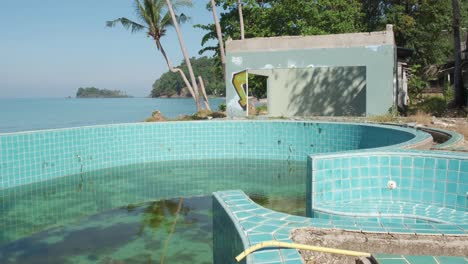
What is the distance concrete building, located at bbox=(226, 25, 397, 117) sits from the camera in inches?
500

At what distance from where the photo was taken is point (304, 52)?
13.4 m

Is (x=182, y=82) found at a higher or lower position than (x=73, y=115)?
higher

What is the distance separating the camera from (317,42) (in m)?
13.3

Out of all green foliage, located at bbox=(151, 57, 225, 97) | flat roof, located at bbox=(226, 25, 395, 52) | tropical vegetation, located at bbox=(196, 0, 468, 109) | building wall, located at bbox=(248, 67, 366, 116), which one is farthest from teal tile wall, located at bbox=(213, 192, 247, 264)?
green foliage, located at bbox=(151, 57, 225, 97)

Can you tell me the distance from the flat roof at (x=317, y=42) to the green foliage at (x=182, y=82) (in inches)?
2723

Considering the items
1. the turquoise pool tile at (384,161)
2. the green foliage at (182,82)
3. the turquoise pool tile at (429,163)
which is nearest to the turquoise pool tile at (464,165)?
the turquoise pool tile at (429,163)

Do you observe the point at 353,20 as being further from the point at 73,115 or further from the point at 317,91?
the point at 73,115

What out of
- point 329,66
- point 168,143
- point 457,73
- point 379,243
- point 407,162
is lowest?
point 168,143

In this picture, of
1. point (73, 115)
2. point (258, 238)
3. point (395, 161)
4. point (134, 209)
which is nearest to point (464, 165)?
point (395, 161)

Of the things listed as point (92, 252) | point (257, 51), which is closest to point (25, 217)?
point (92, 252)

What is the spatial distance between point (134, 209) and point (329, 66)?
8717 millimetres

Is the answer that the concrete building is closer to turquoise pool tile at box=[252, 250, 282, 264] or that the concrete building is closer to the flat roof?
the flat roof

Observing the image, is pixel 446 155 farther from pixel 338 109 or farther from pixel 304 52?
pixel 338 109

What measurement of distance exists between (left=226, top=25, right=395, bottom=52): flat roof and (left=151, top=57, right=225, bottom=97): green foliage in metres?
69.2
